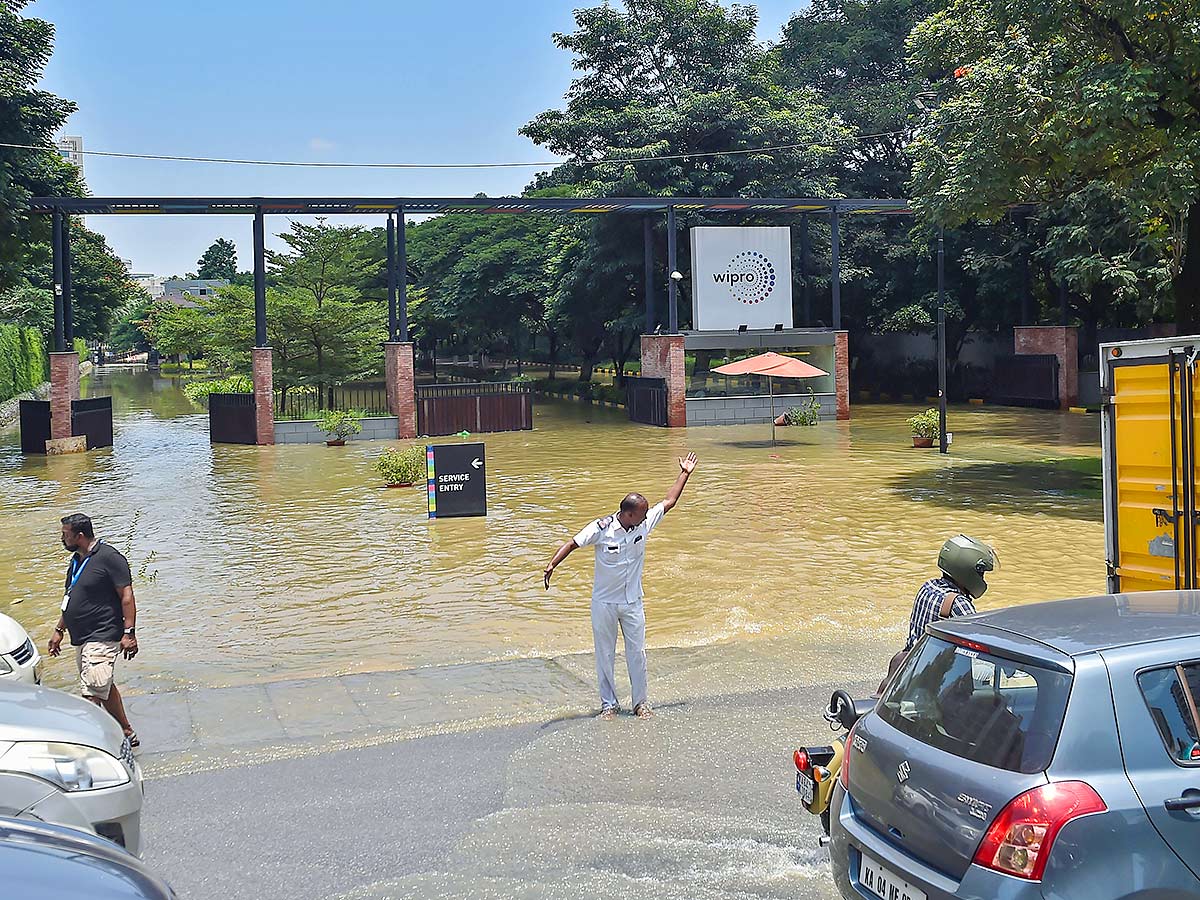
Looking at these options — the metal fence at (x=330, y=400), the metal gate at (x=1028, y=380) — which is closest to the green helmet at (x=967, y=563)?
the metal fence at (x=330, y=400)

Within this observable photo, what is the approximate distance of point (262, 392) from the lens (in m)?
35.7

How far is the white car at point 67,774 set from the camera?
19.2ft

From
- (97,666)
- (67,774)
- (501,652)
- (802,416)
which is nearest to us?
(67,774)

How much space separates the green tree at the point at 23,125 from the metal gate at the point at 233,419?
6.98m

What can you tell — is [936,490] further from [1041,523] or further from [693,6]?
[693,6]

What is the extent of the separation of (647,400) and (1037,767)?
3750 centimetres

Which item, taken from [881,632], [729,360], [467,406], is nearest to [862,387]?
[729,360]

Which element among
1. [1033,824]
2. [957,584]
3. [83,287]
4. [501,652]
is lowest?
[501,652]

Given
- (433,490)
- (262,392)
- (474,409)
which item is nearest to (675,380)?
(474,409)

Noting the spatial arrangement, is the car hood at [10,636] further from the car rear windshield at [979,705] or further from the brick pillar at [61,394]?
the brick pillar at [61,394]

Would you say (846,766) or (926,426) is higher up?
(926,426)

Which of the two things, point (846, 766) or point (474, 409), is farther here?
A: point (474, 409)

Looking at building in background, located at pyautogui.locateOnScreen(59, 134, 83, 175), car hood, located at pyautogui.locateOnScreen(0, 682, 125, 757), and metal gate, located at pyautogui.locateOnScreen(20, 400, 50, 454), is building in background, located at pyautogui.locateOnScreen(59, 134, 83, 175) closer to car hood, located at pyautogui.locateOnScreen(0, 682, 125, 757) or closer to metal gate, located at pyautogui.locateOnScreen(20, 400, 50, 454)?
metal gate, located at pyautogui.locateOnScreen(20, 400, 50, 454)

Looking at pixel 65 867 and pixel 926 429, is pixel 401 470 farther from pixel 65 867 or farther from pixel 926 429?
pixel 65 867
